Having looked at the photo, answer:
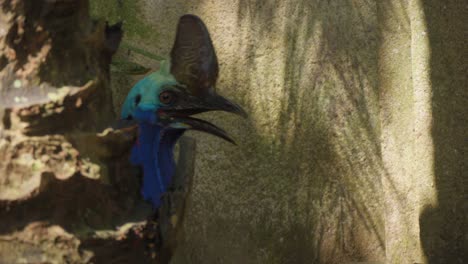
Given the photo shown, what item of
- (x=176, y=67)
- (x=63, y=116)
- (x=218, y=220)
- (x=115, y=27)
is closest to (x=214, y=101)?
(x=176, y=67)

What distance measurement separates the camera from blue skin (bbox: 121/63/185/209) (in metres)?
3.17

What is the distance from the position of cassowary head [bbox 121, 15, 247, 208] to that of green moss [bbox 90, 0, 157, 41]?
911 millimetres

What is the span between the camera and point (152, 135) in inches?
127

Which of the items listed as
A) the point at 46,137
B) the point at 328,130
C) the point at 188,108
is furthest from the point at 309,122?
the point at 46,137

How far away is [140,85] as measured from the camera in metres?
3.26

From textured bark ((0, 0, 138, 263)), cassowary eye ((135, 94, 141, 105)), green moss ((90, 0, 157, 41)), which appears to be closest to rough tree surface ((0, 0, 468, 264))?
green moss ((90, 0, 157, 41))

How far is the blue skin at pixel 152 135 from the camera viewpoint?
3.17 meters

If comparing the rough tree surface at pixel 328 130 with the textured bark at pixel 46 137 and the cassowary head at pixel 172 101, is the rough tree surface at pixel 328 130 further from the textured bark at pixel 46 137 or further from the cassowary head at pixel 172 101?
the textured bark at pixel 46 137

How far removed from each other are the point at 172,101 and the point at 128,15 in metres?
1.06

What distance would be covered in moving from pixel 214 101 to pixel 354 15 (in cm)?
130

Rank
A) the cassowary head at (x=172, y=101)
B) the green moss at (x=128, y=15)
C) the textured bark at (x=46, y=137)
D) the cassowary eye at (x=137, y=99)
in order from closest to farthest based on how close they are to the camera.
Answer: the textured bark at (x=46, y=137) < the cassowary head at (x=172, y=101) < the cassowary eye at (x=137, y=99) < the green moss at (x=128, y=15)

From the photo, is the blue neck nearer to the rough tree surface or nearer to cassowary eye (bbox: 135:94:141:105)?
cassowary eye (bbox: 135:94:141:105)

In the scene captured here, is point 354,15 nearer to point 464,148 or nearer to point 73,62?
point 464,148

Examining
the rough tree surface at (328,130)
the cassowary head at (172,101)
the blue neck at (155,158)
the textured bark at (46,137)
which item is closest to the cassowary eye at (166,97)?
the cassowary head at (172,101)
